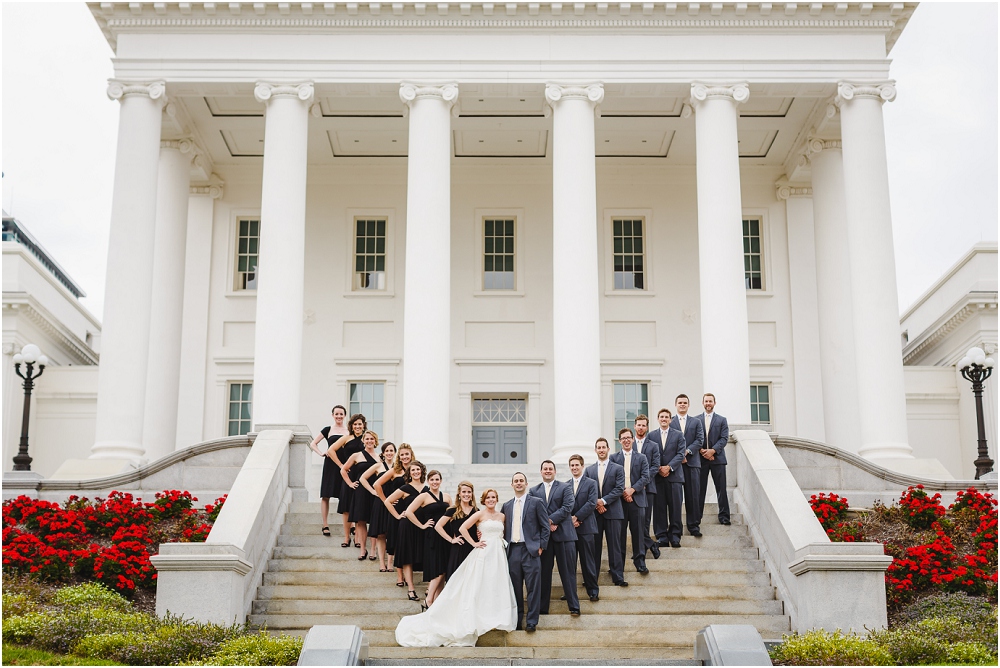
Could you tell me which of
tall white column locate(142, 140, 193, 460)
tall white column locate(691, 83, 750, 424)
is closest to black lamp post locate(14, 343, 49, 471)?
tall white column locate(142, 140, 193, 460)

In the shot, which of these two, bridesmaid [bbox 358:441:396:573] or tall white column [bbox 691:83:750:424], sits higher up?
tall white column [bbox 691:83:750:424]

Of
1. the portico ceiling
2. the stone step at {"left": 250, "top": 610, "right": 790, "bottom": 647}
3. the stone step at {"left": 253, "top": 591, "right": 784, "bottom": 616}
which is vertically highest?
the portico ceiling

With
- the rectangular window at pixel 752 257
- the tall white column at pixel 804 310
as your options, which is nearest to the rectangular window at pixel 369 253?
the rectangular window at pixel 752 257

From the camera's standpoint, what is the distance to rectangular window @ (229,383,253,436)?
31484 mm

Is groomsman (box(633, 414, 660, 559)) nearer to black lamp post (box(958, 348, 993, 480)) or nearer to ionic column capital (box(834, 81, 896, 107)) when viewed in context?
black lamp post (box(958, 348, 993, 480))

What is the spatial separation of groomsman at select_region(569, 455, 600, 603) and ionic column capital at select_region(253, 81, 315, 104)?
1458 cm

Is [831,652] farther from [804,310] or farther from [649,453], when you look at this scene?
[804,310]

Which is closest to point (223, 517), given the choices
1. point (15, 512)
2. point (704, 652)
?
point (15, 512)

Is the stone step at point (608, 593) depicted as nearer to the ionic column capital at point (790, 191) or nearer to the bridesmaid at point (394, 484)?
the bridesmaid at point (394, 484)

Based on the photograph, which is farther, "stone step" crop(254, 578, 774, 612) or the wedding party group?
"stone step" crop(254, 578, 774, 612)

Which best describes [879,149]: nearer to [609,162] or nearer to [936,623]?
[609,162]

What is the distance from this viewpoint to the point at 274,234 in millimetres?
25453

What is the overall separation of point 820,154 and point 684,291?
17.5 feet

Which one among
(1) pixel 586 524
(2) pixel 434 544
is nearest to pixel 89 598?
(2) pixel 434 544
